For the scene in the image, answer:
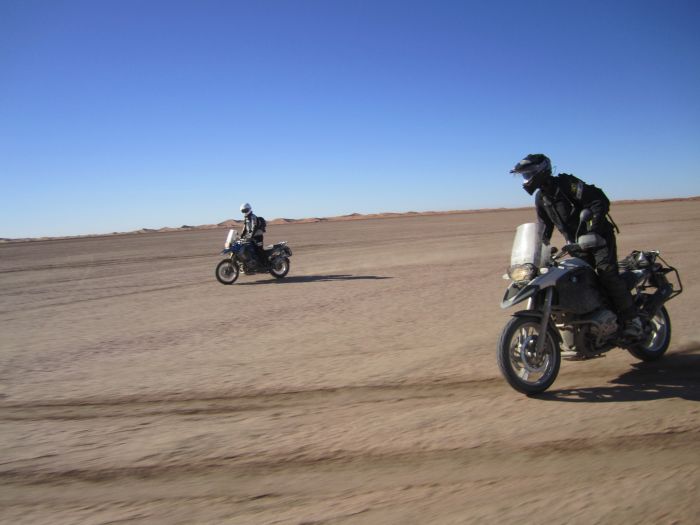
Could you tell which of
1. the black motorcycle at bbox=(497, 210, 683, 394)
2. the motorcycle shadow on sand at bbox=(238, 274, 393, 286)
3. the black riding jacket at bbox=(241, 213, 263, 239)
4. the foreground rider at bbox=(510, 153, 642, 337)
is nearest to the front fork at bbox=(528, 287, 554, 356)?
the black motorcycle at bbox=(497, 210, 683, 394)

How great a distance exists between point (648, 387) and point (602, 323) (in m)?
0.66

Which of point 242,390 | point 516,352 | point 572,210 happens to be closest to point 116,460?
point 242,390

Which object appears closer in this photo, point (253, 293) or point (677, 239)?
point (253, 293)

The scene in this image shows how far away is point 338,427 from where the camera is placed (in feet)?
13.1

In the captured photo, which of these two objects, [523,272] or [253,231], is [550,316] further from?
[253,231]

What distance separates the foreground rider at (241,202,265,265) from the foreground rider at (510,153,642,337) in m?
10.9

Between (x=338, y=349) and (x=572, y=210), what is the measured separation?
3027mm

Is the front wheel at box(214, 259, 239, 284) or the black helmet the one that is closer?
the black helmet

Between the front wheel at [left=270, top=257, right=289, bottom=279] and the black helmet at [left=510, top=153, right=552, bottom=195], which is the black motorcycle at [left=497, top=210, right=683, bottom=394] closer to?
the black helmet at [left=510, top=153, right=552, bottom=195]

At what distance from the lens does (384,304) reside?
31.1 feet

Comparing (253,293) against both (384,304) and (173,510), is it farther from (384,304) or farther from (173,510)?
(173,510)

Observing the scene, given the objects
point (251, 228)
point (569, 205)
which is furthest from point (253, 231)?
point (569, 205)

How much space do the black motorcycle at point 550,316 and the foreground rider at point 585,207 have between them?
0.29ft

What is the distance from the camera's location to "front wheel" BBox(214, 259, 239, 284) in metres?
14.5
